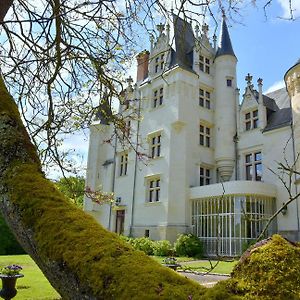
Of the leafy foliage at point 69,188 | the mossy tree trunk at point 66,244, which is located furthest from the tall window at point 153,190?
the mossy tree trunk at point 66,244

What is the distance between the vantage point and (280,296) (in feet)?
4.63

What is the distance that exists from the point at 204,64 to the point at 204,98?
250cm

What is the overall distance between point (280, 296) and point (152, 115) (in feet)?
78.6

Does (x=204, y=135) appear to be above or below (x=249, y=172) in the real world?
above

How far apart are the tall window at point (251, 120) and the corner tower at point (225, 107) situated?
0.89 meters

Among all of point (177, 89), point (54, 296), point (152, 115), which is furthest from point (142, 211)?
point (54, 296)

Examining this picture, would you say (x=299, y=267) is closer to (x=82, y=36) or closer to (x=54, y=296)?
(x=82, y=36)

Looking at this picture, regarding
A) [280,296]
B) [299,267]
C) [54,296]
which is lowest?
[54,296]

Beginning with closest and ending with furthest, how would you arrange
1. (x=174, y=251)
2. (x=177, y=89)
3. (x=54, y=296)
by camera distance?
(x=54, y=296)
(x=174, y=251)
(x=177, y=89)

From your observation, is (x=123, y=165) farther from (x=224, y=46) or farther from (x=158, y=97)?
(x=224, y=46)

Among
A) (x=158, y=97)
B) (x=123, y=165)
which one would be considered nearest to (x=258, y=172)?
(x=158, y=97)

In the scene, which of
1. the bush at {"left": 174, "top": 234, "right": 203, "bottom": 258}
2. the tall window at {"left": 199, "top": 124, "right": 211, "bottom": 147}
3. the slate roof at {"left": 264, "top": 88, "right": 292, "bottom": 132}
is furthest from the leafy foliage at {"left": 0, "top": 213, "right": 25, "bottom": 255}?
the slate roof at {"left": 264, "top": 88, "right": 292, "bottom": 132}

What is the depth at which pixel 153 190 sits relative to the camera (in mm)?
23875

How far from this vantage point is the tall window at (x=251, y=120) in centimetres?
2285
